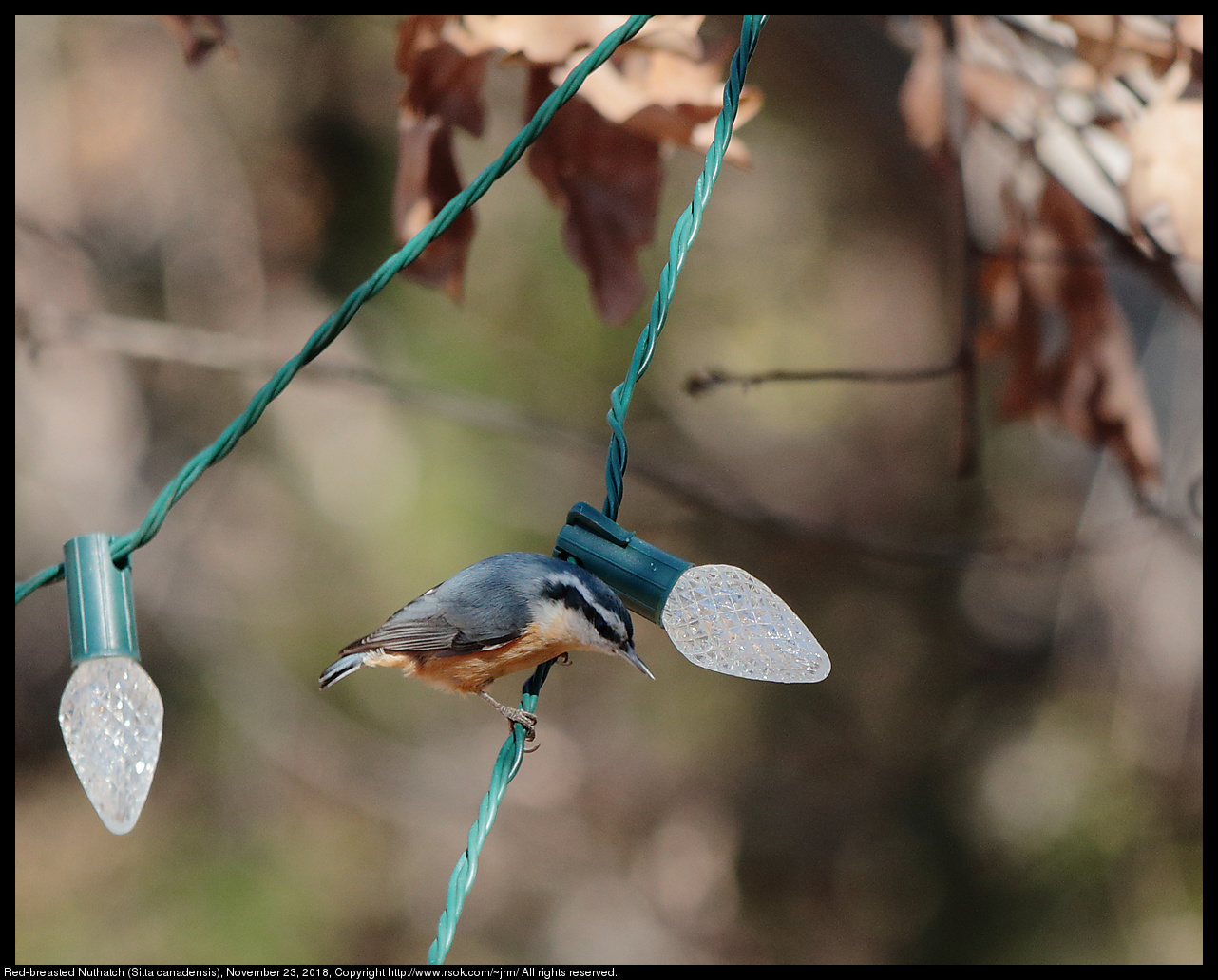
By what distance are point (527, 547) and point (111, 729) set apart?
1852mm

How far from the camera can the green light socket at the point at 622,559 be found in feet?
2.14

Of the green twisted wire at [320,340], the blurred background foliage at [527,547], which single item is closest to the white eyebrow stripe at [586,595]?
the green twisted wire at [320,340]

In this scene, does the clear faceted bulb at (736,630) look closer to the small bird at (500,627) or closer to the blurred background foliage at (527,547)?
the small bird at (500,627)

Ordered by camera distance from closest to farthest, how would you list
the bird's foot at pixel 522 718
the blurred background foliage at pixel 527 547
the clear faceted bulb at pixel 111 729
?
the clear faceted bulb at pixel 111 729, the bird's foot at pixel 522 718, the blurred background foliage at pixel 527 547

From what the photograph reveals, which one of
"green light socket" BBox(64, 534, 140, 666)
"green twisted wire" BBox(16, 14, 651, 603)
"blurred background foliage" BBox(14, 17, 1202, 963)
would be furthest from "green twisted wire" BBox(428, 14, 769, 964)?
"blurred background foliage" BBox(14, 17, 1202, 963)

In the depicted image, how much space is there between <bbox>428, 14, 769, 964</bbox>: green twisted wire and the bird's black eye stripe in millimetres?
61

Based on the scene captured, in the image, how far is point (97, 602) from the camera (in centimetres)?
60

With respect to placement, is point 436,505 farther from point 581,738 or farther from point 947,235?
point 947,235

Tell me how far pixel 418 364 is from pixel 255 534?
0.63 meters

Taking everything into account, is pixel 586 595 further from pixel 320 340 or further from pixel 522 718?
pixel 320 340

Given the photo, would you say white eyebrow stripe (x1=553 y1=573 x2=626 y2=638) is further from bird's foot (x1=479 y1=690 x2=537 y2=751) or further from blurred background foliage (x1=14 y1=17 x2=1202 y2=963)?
blurred background foliage (x1=14 y1=17 x2=1202 y2=963)

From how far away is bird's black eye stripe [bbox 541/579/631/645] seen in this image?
25.9 inches

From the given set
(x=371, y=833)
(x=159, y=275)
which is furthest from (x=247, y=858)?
(x=159, y=275)

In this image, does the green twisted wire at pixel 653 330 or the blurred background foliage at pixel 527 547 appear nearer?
the green twisted wire at pixel 653 330
